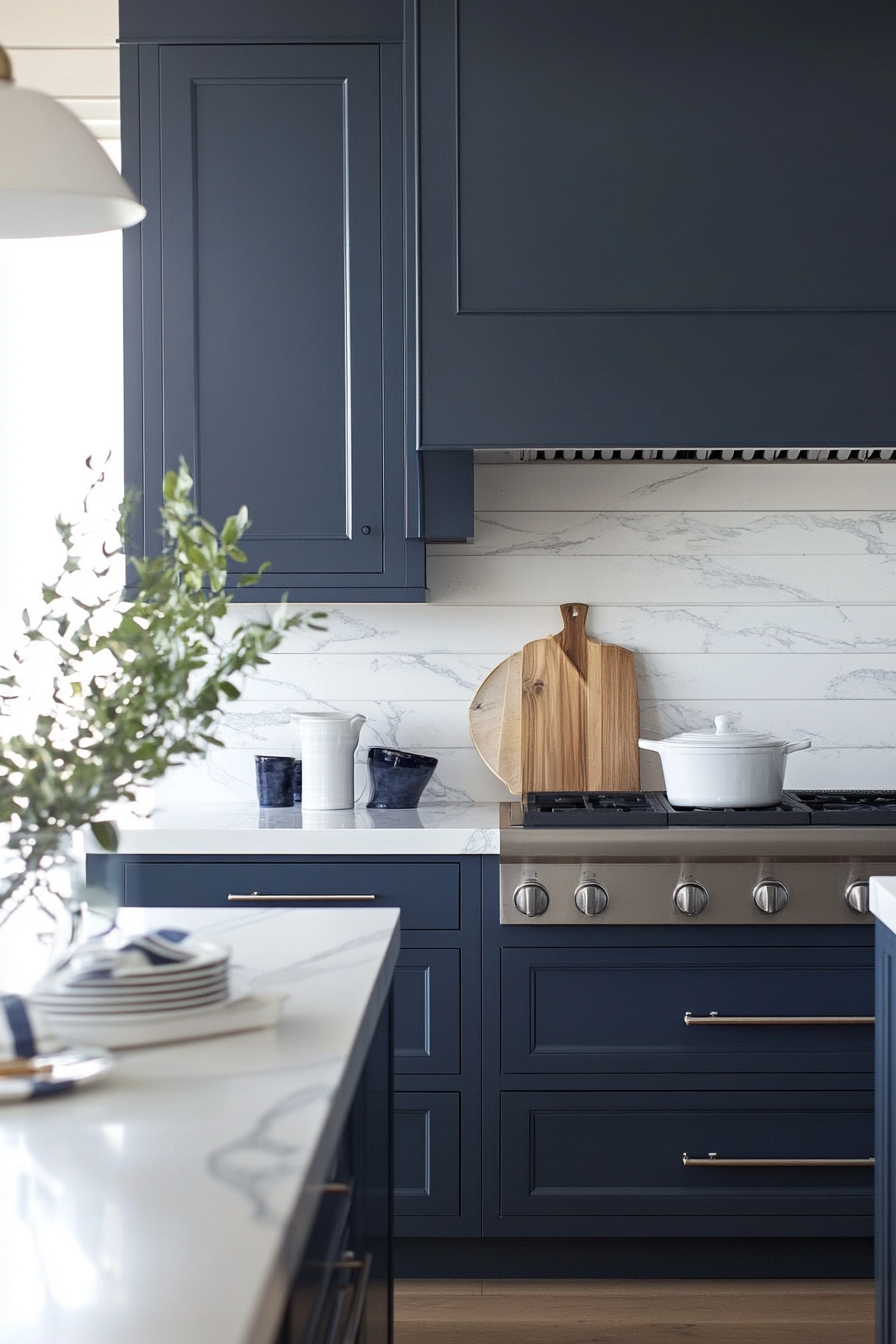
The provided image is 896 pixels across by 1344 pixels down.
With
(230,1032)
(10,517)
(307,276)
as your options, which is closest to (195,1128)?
(230,1032)

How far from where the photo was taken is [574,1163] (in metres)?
2.67

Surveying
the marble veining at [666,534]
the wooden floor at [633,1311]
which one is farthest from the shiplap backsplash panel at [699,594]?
the wooden floor at [633,1311]

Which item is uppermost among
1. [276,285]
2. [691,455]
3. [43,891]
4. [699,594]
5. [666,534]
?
[276,285]

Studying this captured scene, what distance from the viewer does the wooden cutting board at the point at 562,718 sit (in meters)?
3.17

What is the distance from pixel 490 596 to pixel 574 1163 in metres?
1.34

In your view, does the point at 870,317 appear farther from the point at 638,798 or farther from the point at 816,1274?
the point at 816,1274

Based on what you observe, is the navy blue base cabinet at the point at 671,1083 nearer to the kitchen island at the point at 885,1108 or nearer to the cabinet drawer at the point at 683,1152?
the cabinet drawer at the point at 683,1152

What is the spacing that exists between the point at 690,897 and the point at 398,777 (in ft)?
2.48

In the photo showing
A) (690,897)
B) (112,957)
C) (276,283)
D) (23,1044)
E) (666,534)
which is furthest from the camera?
(666,534)

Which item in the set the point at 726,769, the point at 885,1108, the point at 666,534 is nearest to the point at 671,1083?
the point at 726,769

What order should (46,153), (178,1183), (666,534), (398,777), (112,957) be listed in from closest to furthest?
(178,1183) < (112,957) < (46,153) < (398,777) < (666,534)

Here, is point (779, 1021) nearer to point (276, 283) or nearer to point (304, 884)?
point (304, 884)

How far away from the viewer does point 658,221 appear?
2.75 metres

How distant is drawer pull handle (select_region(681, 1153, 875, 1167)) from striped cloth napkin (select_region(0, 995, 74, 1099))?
1923 mm
